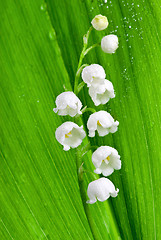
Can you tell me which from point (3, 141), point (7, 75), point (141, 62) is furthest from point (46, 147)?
point (141, 62)

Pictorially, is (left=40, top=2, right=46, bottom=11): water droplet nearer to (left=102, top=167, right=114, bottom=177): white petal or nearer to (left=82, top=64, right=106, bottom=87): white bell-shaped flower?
(left=82, top=64, right=106, bottom=87): white bell-shaped flower

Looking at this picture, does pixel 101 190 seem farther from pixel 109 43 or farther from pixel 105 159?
pixel 109 43

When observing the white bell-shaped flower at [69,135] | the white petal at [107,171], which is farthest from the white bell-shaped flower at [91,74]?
the white petal at [107,171]

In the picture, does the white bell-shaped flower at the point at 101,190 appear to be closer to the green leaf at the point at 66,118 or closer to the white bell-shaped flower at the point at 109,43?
the green leaf at the point at 66,118

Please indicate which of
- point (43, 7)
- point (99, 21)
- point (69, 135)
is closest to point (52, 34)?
point (43, 7)

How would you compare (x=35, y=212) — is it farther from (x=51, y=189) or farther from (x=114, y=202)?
(x=114, y=202)

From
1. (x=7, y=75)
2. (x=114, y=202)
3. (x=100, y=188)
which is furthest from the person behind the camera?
(x=114, y=202)
